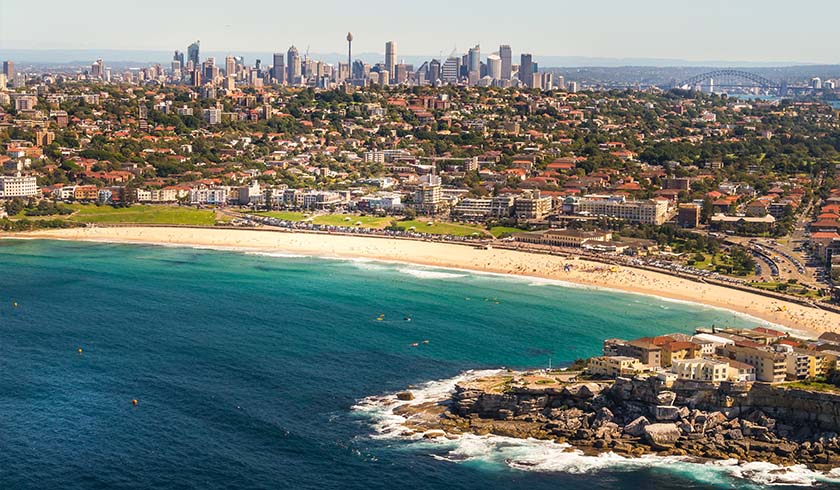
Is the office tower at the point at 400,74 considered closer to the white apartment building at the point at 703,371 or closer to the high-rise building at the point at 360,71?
the high-rise building at the point at 360,71

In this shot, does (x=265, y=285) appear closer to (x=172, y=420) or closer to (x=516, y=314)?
(x=516, y=314)

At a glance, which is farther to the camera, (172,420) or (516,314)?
(516,314)

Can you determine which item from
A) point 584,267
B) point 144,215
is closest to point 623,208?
point 584,267

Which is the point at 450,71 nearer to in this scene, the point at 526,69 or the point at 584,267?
the point at 526,69

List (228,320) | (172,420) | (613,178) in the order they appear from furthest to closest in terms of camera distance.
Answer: (613,178) < (228,320) < (172,420)

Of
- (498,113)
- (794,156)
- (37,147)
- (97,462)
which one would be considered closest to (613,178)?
(794,156)

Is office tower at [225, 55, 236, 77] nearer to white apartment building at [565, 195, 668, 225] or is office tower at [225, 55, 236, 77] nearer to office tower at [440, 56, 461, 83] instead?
office tower at [440, 56, 461, 83]

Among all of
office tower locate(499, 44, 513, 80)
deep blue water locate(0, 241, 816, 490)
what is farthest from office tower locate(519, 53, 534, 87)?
deep blue water locate(0, 241, 816, 490)
